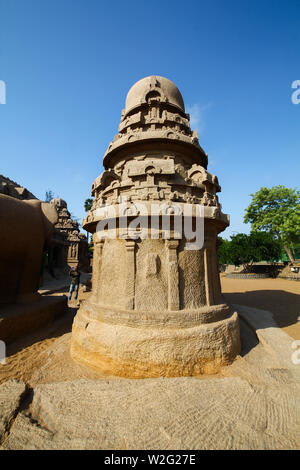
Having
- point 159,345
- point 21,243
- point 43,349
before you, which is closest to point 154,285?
point 159,345

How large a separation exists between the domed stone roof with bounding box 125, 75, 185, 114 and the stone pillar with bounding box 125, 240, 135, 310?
538 centimetres

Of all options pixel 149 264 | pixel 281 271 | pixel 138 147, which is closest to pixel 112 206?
pixel 149 264

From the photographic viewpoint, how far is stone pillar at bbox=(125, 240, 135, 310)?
4.59 metres

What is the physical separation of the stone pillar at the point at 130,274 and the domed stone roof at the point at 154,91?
17.7ft

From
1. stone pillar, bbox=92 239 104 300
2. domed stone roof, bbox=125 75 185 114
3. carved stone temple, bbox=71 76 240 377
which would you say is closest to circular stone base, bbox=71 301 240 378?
carved stone temple, bbox=71 76 240 377

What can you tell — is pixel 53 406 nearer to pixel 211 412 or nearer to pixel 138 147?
pixel 211 412

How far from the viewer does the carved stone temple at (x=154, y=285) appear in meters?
4.16

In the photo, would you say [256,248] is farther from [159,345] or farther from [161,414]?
[161,414]

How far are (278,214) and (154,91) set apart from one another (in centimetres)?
2531

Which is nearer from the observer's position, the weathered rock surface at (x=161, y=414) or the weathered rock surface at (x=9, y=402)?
the weathered rock surface at (x=161, y=414)

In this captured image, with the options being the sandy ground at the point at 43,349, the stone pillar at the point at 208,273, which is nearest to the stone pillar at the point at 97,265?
the sandy ground at the point at 43,349

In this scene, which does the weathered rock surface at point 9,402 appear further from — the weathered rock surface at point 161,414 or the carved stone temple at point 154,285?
the carved stone temple at point 154,285
